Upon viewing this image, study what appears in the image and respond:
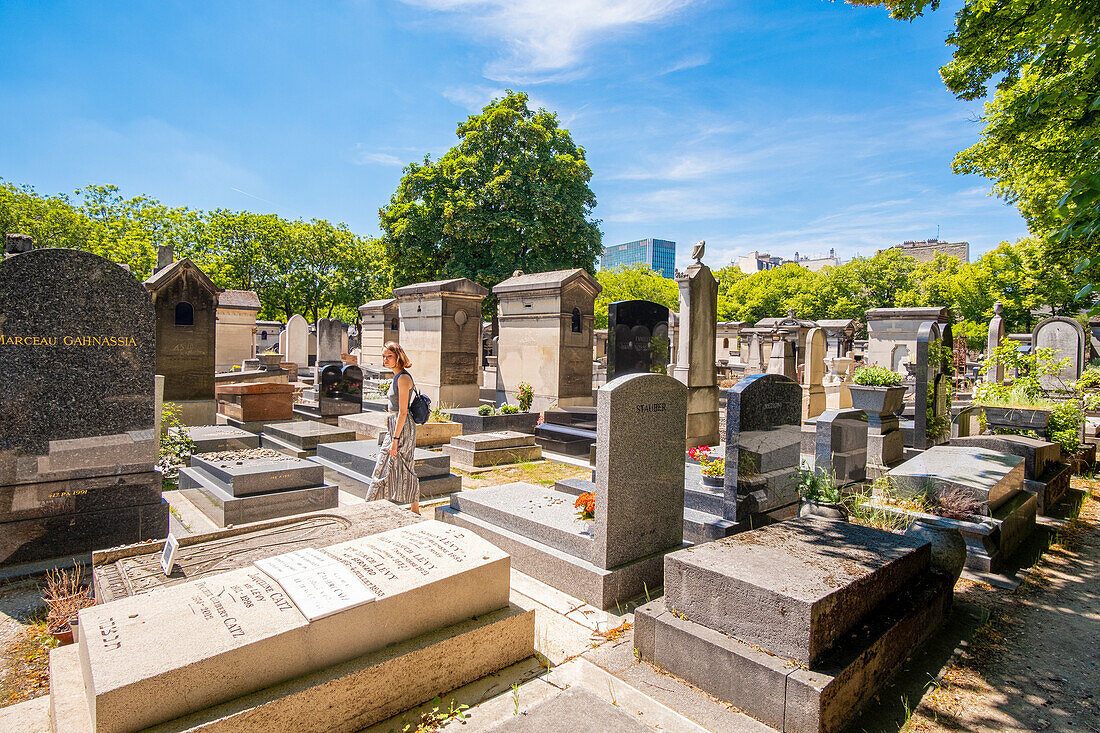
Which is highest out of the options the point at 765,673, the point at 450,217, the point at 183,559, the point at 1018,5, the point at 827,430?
the point at 450,217

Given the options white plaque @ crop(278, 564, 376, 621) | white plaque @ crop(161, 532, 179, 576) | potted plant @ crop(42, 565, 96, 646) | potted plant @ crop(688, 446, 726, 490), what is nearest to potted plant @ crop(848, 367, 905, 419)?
potted plant @ crop(688, 446, 726, 490)

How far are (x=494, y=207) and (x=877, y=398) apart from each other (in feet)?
61.5

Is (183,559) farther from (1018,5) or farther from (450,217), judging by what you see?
(450,217)

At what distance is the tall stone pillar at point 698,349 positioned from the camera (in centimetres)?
1070

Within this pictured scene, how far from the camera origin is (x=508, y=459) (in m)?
9.48

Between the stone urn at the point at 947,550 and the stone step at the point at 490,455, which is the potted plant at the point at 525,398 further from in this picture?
the stone urn at the point at 947,550

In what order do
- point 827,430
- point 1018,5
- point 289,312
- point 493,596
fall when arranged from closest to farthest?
point 493,596 < point 1018,5 < point 827,430 < point 289,312

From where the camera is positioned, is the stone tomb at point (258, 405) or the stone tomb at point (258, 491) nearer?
the stone tomb at point (258, 491)

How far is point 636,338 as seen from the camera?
11.3m

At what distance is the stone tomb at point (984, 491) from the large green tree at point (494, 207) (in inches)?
731

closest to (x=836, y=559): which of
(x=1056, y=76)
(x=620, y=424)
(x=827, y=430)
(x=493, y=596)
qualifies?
(x=620, y=424)

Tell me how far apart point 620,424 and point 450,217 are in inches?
814

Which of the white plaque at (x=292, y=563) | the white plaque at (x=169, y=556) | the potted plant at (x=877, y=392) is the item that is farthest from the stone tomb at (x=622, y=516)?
the potted plant at (x=877, y=392)

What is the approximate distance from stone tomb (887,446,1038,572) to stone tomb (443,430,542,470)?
18.2 ft
